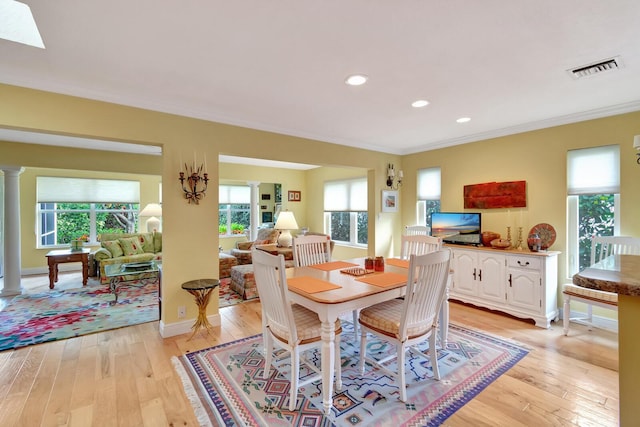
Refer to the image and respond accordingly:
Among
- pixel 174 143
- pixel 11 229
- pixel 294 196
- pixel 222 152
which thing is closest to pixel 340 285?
pixel 222 152

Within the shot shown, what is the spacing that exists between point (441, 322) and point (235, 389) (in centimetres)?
191

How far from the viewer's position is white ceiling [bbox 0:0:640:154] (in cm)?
156

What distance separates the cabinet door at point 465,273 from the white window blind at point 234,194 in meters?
5.81

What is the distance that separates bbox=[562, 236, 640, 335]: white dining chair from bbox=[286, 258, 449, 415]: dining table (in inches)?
59.1

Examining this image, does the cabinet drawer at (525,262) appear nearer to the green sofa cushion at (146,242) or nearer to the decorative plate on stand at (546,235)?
the decorative plate on stand at (546,235)

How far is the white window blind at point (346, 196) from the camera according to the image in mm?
6277

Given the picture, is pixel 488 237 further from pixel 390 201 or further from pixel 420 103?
pixel 420 103

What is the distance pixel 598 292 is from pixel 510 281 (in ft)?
2.57

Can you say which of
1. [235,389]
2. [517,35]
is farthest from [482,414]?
[517,35]

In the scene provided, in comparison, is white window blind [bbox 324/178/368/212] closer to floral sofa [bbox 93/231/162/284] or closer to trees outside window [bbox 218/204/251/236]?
trees outside window [bbox 218/204/251/236]

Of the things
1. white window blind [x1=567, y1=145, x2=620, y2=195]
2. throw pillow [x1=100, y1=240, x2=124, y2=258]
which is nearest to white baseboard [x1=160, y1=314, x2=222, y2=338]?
throw pillow [x1=100, y1=240, x2=124, y2=258]

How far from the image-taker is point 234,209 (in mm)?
8133

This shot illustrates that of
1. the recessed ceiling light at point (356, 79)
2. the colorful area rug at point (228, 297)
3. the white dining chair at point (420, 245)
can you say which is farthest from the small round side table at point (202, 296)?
the recessed ceiling light at point (356, 79)

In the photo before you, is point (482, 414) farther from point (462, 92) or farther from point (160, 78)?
point (160, 78)
